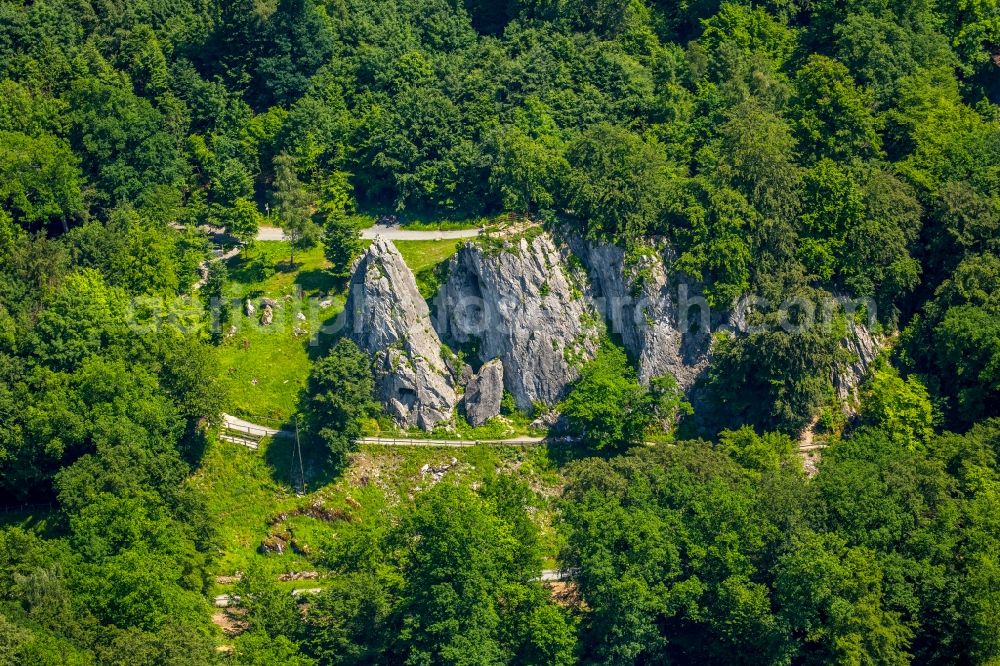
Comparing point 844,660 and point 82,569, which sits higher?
point 82,569

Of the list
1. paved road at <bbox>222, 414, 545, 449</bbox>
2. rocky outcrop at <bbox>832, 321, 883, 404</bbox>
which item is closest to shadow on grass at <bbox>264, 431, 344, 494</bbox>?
paved road at <bbox>222, 414, 545, 449</bbox>

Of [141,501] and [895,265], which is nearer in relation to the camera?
[141,501]

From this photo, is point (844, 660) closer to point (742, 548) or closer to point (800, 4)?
point (742, 548)

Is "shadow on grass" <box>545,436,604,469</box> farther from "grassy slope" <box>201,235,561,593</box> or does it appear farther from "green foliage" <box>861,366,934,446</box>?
"green foliage" <box>861,366,934,446</box>

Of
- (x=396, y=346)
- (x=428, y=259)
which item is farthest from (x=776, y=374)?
(x=428, y=259)

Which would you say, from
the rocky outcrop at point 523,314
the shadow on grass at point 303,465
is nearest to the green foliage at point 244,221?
the rocky outcrop at point 523,314

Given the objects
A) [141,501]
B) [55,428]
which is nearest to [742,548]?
[141,501]
